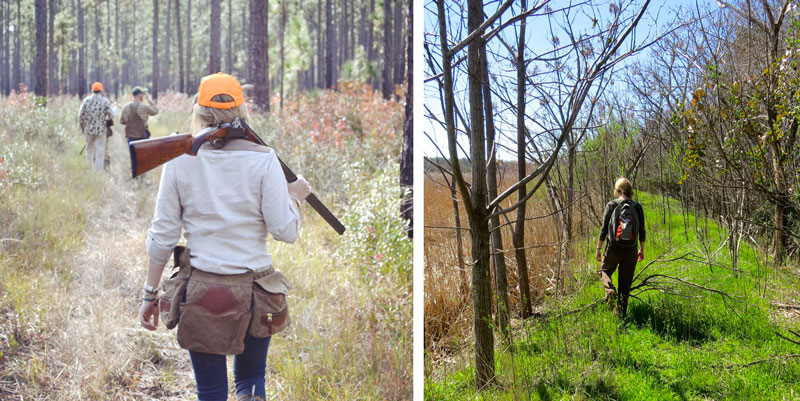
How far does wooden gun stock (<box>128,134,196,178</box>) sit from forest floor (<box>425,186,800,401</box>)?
5.57 ft

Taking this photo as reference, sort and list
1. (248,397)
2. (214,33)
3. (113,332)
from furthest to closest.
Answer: (214,33), (113,332), (248,397)

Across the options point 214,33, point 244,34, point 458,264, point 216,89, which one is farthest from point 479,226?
point 244,34

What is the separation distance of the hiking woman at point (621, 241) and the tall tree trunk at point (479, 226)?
522 mm

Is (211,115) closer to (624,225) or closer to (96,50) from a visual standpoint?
Result: (96,50)

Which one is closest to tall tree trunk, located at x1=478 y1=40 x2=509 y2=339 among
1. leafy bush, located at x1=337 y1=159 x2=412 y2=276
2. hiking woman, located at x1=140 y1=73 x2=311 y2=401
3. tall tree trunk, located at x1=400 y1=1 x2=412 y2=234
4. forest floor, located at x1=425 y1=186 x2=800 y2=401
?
forest floor, located at x1=425 y1=186 x2=800 y2=401

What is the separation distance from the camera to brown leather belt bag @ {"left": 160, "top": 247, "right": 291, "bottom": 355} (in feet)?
5.74

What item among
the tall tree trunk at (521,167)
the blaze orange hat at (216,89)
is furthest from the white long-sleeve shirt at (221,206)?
the tall tree trunk at (521,167)

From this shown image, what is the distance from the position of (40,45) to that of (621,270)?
253cm

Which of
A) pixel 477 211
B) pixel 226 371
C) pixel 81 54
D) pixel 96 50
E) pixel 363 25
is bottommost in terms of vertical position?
pixel 226 371

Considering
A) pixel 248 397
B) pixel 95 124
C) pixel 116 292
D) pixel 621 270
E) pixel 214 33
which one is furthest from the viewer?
pixel 214 33

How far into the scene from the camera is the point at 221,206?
1.77 m

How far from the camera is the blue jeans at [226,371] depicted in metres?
1.86

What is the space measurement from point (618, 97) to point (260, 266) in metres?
1.61

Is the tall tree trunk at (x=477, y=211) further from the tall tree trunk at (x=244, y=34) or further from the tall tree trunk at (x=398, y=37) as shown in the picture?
the tall tree trunk at (x=398, y=37)
